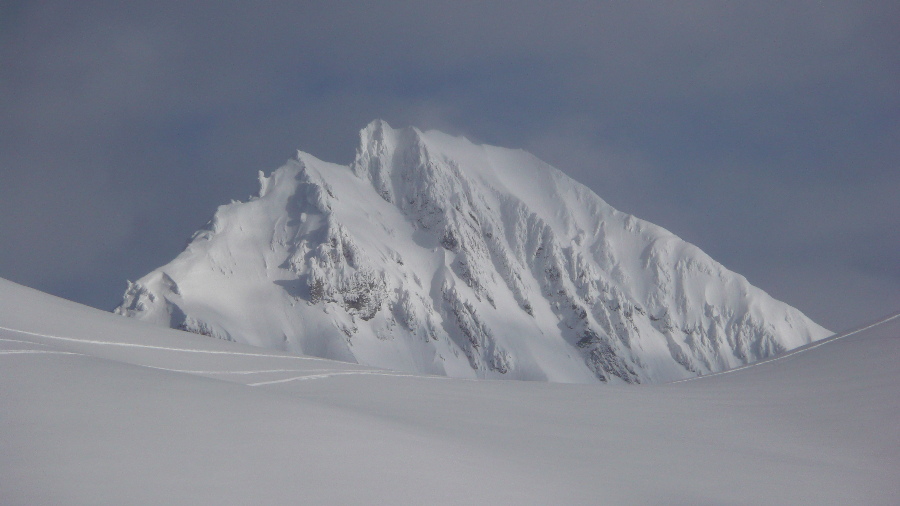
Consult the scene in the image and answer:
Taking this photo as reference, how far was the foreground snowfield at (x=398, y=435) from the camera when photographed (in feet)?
15.2

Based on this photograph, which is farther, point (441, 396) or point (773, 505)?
point (441, 396)

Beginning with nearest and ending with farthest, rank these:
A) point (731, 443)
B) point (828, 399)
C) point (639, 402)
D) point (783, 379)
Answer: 1. point (731, 443)
2. point (828, 399)
3. point (639, 402)
4. point (783, 379)

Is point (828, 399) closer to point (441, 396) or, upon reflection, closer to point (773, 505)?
point (773, 505)

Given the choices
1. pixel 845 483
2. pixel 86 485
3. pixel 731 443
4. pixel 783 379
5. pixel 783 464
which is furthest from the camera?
pixel 783 379

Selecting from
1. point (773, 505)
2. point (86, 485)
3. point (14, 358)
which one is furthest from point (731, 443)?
point (14, 358)

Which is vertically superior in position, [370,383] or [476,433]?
[370,383]

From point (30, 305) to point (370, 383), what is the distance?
5.62 m

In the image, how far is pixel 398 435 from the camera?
19.7ft

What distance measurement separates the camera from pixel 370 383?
10.1 meters

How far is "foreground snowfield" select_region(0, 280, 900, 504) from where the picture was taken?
4625 millimetres

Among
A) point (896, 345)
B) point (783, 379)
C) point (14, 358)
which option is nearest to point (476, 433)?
point (14, 358)

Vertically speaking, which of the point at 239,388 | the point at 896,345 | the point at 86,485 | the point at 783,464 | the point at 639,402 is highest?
the point at 896,345

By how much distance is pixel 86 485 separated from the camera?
428cm

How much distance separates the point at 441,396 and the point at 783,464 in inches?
168
